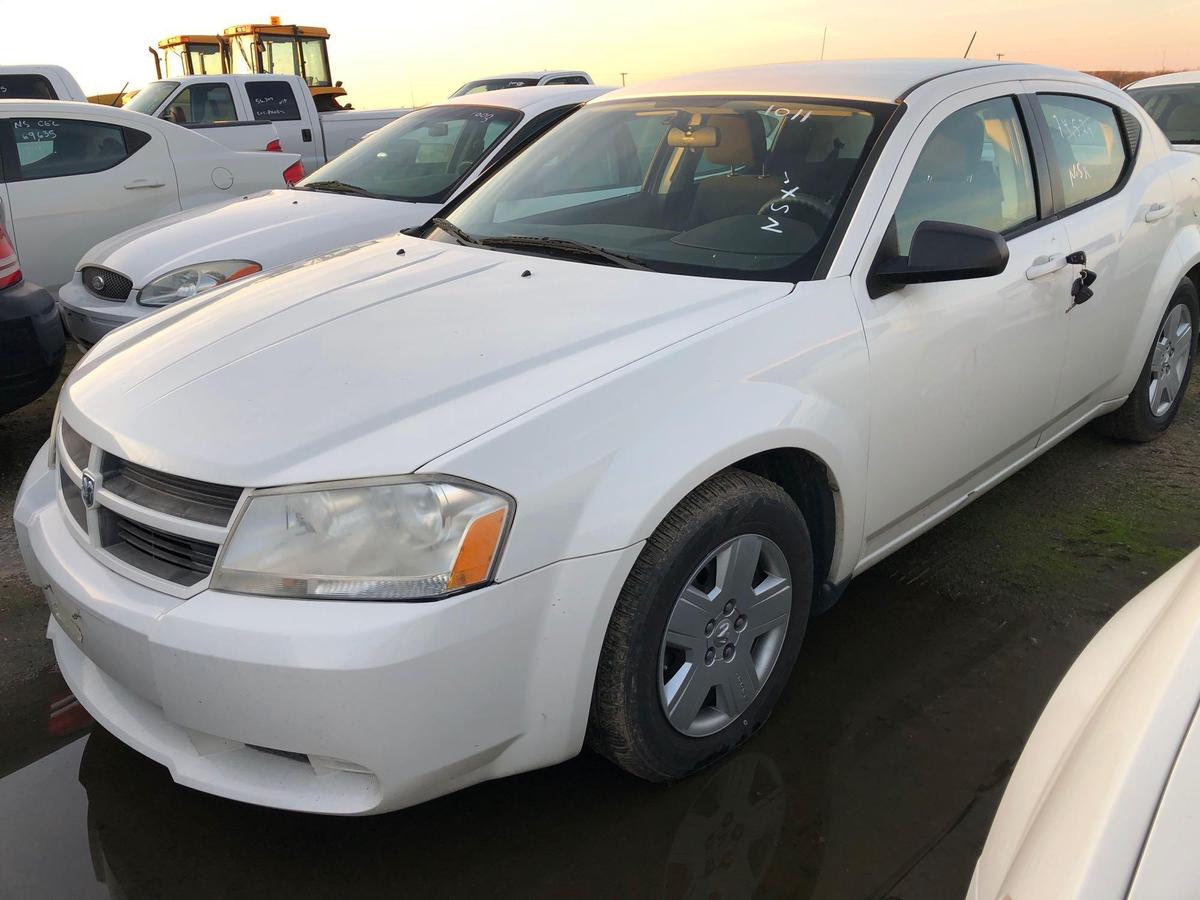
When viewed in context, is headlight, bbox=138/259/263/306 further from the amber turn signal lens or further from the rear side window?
the rear side window

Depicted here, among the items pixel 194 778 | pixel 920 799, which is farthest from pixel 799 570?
pixel 194 778

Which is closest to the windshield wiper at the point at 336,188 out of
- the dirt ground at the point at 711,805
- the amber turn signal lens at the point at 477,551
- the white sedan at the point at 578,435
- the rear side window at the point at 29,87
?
the white sedan at the point at 578,435

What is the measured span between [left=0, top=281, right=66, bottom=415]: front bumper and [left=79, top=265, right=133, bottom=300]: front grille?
72 cm

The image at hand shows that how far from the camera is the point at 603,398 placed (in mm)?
1975

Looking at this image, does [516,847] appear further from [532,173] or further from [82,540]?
[532,173]

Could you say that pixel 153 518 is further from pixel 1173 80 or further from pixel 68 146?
pixel 1173 80

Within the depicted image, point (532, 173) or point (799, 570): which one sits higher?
point (532, 173)

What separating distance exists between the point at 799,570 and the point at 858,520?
0.25 m

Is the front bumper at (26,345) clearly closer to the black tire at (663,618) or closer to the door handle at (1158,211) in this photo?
the black tire at (663,618)

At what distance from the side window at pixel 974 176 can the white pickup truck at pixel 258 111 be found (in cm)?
1095

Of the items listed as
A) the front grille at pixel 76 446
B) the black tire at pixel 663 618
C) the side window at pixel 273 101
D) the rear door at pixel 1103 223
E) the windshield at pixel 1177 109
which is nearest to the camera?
the black tire at pixel 663 618

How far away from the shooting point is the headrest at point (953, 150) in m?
2.77

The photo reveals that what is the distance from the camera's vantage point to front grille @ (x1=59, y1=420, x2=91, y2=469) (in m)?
2.26

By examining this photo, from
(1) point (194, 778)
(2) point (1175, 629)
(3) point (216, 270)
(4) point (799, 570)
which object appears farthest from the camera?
(3) point (216, 270)
